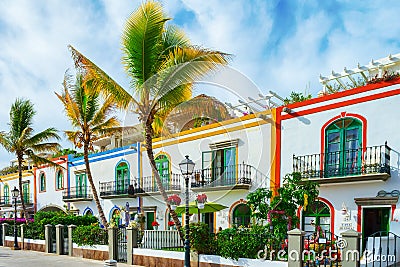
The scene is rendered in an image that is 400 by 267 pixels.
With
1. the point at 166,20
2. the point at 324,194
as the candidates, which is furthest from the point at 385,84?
the point at 166,20

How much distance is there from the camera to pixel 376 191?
41.1 feet

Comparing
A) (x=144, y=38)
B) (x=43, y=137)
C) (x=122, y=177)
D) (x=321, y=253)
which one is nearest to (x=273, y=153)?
(x=321, y=253)

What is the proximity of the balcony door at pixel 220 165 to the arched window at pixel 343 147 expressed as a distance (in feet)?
14.1

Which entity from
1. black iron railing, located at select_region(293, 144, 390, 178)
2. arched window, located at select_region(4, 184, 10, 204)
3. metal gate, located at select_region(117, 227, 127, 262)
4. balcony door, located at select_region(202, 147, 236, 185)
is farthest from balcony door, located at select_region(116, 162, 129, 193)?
arched window, located at select_region(4, 184, 10, 204)

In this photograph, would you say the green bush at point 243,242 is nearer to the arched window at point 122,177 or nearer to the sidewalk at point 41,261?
the sidewalk at point 41,261

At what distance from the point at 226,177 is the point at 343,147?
17.2ft

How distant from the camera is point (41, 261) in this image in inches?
629

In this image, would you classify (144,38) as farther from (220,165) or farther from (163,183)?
(163,183)

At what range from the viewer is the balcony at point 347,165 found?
1224 centimetres

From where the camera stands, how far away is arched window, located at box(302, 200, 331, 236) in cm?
1375

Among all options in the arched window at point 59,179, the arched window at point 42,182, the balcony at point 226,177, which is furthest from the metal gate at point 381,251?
the arched window at point 42,182

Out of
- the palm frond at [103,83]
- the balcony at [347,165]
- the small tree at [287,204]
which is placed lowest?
the small tree at [287,204]

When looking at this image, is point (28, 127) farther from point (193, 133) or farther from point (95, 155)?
point (193, 133)

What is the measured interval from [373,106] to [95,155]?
1761 centimetres
